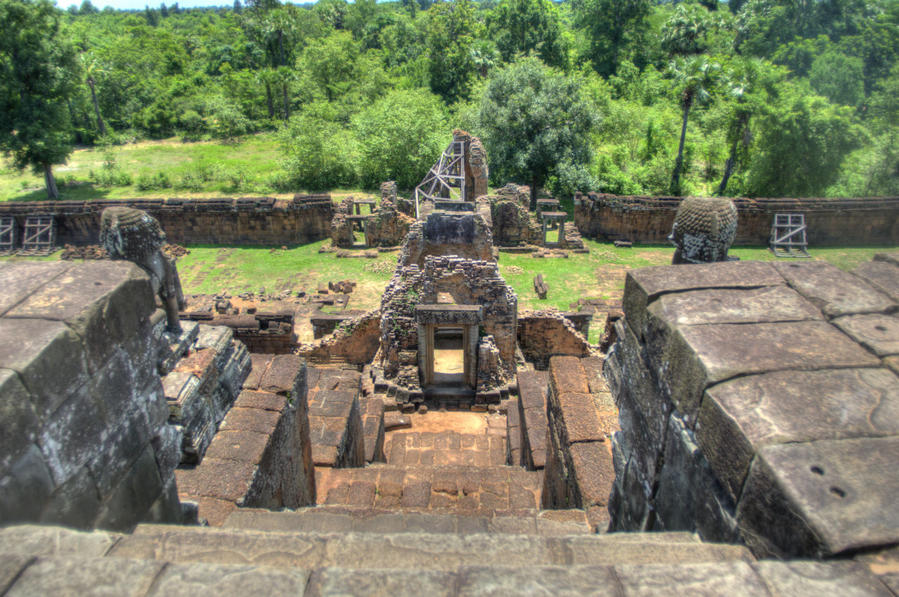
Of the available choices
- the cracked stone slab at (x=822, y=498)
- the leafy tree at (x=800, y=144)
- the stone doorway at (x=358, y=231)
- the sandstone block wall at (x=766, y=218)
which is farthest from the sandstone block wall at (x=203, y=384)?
the leafy tree at (x=800, y=144)

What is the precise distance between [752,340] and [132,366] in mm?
3150

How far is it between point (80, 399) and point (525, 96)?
24.1 m

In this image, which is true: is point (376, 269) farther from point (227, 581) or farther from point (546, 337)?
point (227, 581)

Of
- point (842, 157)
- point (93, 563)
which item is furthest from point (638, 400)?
point (842, 157)

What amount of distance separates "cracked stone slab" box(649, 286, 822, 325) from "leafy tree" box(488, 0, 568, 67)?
38.2 m

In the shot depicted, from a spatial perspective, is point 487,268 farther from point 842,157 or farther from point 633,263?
point 842,157

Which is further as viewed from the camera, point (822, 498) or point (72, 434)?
point (72, 434)

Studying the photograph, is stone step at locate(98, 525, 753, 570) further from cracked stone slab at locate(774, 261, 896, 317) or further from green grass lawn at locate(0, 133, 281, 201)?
green grass lawn at locate(0, 133, 281, 201)

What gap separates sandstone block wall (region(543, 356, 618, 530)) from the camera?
4965 mm

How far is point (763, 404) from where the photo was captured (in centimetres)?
A: 219

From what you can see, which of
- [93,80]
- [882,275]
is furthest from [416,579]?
[93,80]

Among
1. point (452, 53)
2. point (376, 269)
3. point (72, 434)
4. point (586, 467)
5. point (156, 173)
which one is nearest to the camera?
point (72, 434)

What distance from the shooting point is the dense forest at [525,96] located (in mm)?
21938

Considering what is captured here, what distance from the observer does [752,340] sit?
8.39ft
